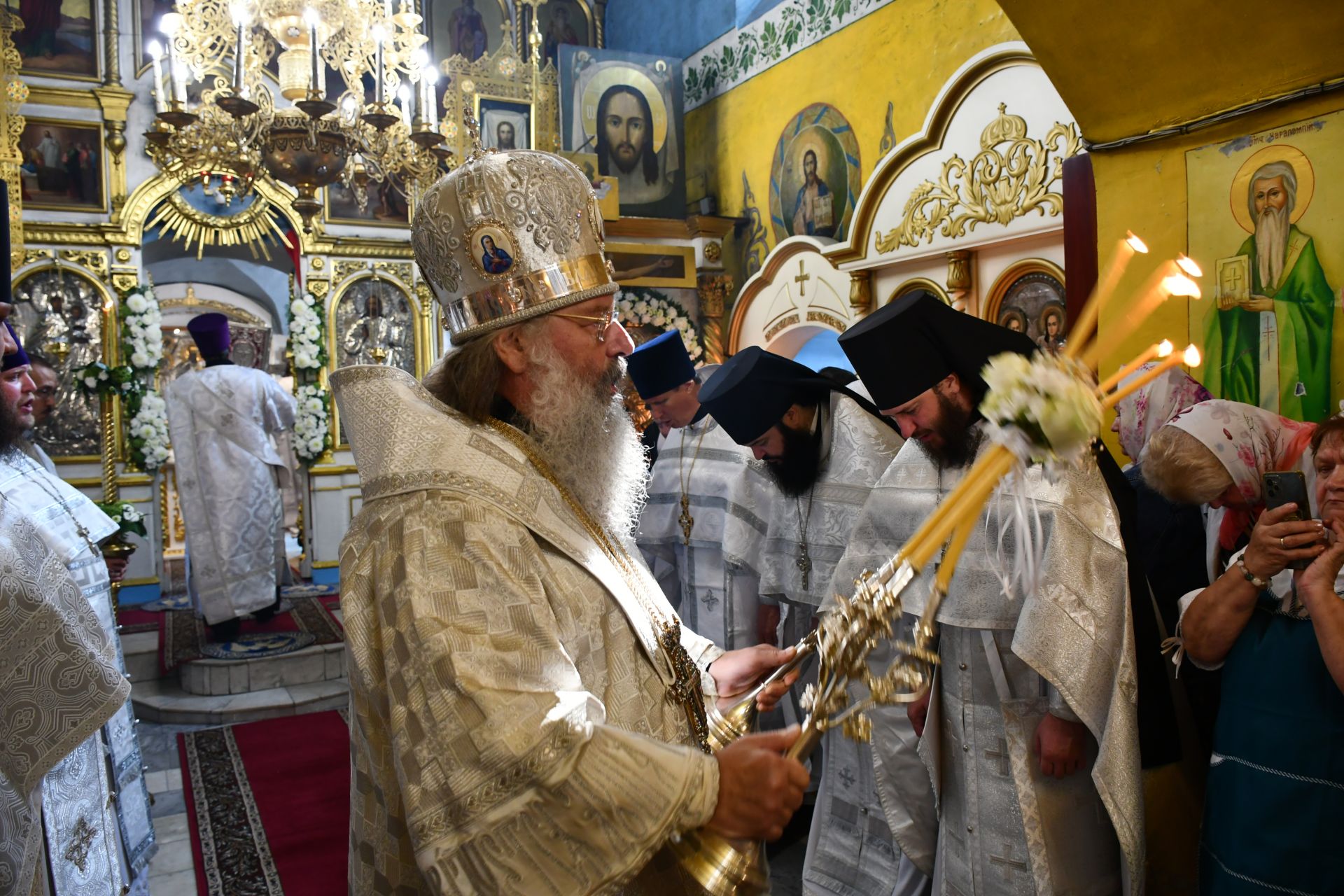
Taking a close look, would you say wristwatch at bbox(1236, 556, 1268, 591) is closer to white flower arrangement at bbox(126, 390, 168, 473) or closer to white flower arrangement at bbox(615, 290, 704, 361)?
white flower arrangement at bbox(615, 290, 704, 361)

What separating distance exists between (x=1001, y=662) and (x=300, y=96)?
5328 millimetres

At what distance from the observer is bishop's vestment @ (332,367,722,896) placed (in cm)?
129

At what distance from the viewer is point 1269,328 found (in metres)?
3.14

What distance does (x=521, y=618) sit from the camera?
1427 millimetres

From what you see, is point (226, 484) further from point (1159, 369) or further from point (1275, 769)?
point (1159, 369)

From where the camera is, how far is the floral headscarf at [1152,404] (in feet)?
10.7

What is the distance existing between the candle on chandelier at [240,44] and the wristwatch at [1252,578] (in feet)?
18.0

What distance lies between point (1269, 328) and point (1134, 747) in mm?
1523

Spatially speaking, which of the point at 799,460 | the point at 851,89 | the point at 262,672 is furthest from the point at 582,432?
the point at 851,89

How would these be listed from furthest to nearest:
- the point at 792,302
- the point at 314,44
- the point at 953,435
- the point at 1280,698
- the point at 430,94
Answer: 1. the point at 792,302
2. the point at 430,94
3. the point at 314,44
4. the point at 953,435
5. the point at 1280,698

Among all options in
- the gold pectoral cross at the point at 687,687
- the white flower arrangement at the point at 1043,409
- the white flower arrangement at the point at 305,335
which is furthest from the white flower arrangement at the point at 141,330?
the white flower arrangement at the point at 1043,409

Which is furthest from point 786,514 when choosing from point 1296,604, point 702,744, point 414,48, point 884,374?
point 414,48

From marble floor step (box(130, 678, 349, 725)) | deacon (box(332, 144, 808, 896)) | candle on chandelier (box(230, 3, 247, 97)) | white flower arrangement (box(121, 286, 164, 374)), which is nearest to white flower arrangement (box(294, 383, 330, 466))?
white flower arrangement (box(121, 286, 164, 374))

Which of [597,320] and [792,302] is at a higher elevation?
[792,302]
